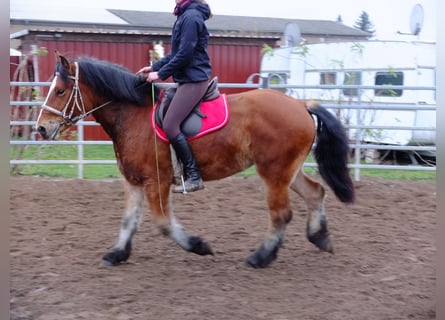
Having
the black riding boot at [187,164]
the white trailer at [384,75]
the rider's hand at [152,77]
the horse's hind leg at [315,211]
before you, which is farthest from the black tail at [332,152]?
the white trailer at [384,75]

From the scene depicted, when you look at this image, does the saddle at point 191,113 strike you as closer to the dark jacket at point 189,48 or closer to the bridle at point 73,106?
Answer: the dark jacket at point 189,48

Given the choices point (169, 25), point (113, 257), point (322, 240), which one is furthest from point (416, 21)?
point (169, 25)

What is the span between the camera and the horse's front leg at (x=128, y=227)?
554cm

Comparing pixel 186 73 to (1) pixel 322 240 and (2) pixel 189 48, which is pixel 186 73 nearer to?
(2) pixel 189 48

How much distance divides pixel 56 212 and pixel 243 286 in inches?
126

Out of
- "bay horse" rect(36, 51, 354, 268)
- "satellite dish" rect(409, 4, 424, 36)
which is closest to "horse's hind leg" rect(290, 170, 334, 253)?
"bay horse" rect(36, 51, 354, 268)

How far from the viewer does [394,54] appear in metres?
12.6

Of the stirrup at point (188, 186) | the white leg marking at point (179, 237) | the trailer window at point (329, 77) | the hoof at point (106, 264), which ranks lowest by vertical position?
the hoof at point (106, 264)

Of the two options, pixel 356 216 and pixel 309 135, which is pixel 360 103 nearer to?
pixel 356 216

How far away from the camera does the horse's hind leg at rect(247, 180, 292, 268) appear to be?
18.1 feet

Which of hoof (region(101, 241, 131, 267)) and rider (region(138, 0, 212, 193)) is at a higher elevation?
rider (region(138, 0, 212, 193))

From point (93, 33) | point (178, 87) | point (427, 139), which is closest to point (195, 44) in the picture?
point (178, 87)

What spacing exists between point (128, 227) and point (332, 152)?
82.2 inches

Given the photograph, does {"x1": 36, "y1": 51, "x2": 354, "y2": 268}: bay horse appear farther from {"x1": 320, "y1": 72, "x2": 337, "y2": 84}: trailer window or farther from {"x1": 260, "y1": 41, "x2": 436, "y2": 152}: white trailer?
{"x1": 320, "y1": 72, "x2": 337, "y2": 84}: trailer window
